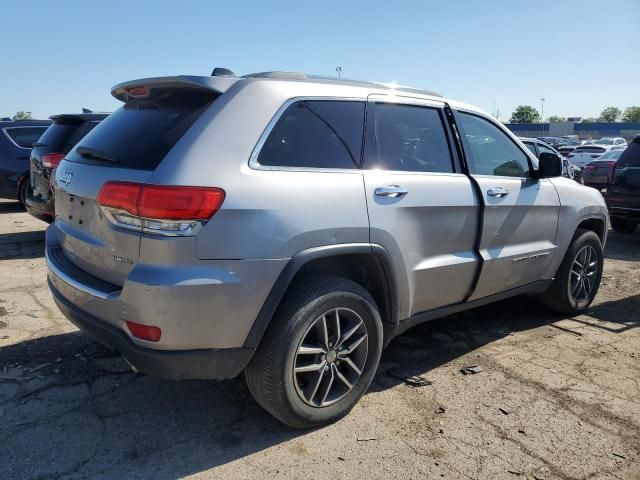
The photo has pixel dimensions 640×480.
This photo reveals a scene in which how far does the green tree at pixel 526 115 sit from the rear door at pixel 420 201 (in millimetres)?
120467

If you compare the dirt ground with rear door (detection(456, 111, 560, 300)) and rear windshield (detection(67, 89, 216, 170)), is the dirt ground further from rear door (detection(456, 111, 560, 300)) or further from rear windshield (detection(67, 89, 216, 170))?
rear windshield (detection(67, 89, 216, 170))

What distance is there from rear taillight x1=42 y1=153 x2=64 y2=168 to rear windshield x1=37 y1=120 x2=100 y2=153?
0.29 meters

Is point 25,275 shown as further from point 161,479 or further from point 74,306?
point 161,479

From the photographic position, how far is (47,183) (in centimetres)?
668

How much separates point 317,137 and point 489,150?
68.0 inches

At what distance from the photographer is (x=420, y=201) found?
3.30m

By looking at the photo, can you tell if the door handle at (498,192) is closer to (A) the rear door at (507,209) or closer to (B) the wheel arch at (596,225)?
(A) the rear door at (507,209)

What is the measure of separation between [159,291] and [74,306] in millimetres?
841

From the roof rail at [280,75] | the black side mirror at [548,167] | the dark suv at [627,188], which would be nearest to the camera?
the roof rail at [280,75]

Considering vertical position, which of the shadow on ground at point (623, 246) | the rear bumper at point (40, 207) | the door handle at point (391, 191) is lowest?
the shadow on ground at point (623, 246)

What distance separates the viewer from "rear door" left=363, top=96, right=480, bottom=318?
3150 millimetres

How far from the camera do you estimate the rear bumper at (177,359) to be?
2.51 metres

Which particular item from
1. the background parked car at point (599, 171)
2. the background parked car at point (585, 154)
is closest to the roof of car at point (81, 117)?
the background parked car at point (599, 171)

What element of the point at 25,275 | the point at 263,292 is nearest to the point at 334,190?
the point at 263,292
